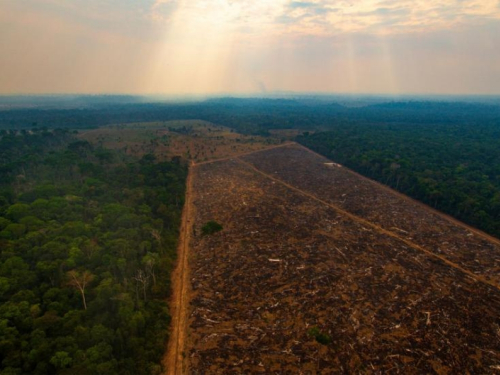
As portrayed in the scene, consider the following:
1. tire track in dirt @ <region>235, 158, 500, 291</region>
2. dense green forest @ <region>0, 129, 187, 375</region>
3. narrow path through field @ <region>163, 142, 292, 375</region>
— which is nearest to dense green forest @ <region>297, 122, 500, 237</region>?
tire track in dirt @ <region>235, 158, 500, 291</region>

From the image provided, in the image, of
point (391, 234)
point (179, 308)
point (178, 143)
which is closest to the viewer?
point (179, 308)

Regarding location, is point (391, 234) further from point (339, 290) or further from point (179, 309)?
point (179, 309)

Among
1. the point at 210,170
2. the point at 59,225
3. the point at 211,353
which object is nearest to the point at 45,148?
the point at 210,170

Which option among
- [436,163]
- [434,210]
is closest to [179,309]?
[434,210]

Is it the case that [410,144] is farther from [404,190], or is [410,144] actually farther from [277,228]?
[277,228]

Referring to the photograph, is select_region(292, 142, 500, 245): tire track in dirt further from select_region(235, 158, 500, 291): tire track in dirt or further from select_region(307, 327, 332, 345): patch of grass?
select_region(307, 327, 332, 345): patch of grass
